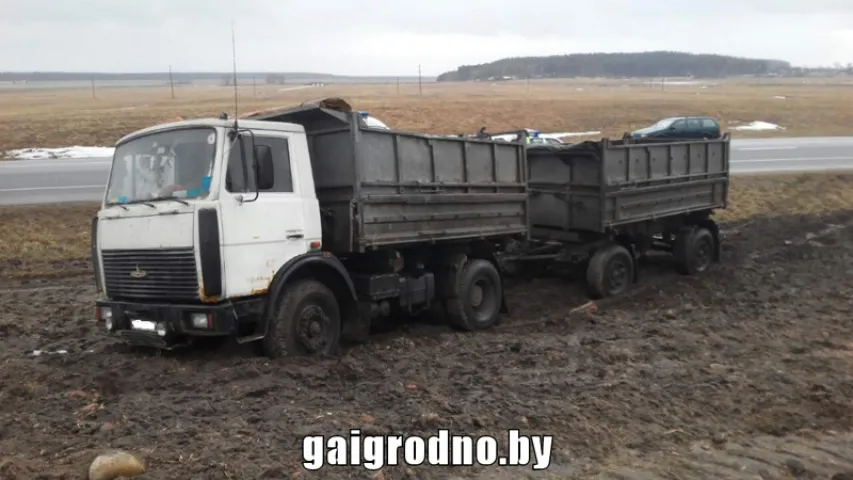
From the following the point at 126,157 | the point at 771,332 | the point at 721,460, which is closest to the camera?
the point at 721,460

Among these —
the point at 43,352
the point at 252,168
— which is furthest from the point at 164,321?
the point at 43,352

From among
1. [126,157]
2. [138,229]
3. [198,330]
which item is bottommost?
[198,330]

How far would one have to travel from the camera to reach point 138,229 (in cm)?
767

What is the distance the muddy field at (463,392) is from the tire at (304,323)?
24 cm

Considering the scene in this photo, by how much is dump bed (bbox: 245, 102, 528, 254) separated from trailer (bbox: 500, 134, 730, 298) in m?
1.47

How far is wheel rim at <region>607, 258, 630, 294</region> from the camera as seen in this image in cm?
1248

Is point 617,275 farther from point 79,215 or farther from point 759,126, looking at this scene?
point 759,126

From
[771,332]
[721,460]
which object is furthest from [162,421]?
[771,332]

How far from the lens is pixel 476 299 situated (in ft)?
34.7

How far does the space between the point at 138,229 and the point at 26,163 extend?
840 inches

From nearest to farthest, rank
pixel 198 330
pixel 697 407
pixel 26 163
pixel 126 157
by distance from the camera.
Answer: pixel 697 407 → pixel 198 330 → pixel 126 157 → pixel 26 163

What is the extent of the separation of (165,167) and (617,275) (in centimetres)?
727

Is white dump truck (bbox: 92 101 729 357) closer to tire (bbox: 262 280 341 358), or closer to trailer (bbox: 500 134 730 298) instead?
tire (bbox: 262 280 341 358)

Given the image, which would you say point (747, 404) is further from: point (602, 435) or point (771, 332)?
point (771, 332)
